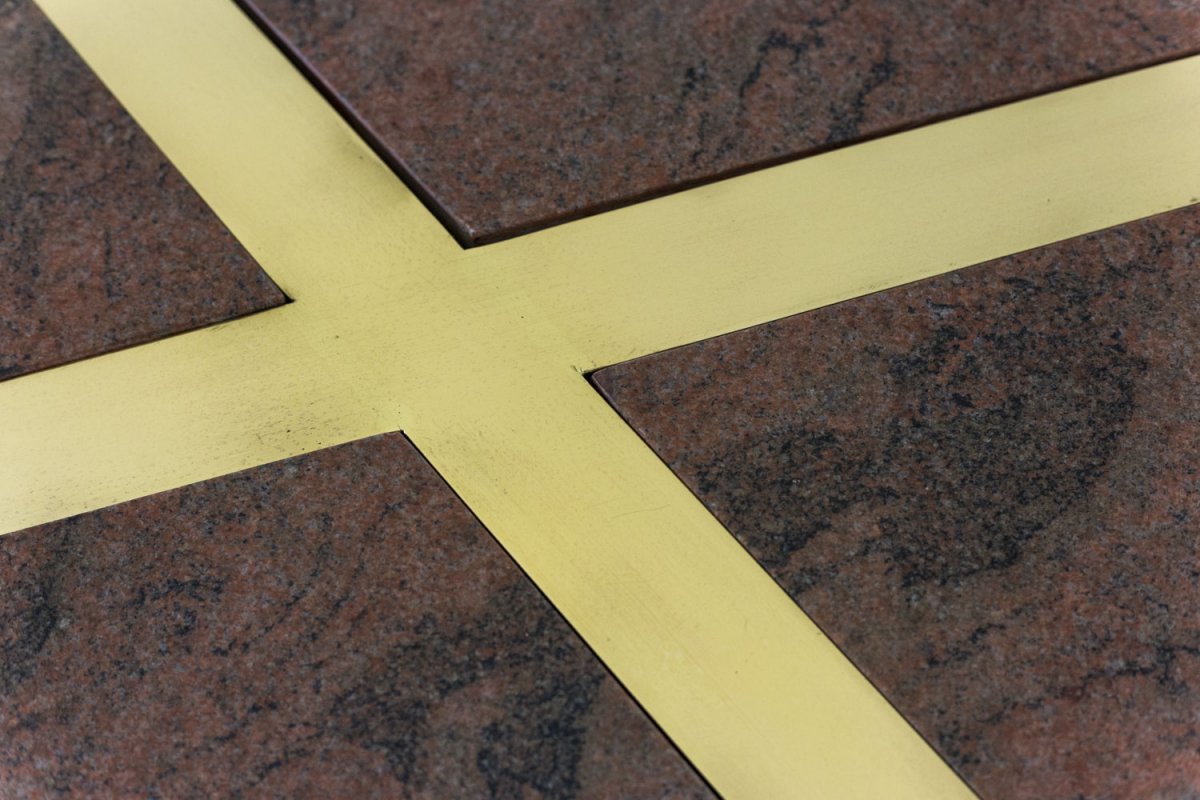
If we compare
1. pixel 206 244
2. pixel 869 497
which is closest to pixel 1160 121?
pixel 869 497

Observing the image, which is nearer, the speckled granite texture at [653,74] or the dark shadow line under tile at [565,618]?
the dark shadow line under tile at [565,618]

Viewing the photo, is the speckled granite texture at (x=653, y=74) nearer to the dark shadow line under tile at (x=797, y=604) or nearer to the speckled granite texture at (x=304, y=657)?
the dark shadow line under tile at (x=797, y=604)

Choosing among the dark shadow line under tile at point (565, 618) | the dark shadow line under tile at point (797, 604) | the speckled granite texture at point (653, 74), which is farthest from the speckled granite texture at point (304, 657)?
the speckled granite texture at point (653, 74)

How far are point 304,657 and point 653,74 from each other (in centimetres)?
91

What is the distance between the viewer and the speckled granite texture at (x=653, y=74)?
4.25 feet

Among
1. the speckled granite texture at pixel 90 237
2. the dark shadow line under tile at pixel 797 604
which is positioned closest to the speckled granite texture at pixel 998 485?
the dark shadow line under tile at pixel 797 604

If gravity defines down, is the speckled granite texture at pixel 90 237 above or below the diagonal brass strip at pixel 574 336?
above

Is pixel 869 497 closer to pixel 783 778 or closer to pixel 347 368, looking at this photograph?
pixel 783 778

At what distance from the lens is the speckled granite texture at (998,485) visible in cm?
105

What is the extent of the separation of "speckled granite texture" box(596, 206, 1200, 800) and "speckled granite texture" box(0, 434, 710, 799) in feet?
0.90

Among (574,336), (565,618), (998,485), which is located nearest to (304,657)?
(565,618)

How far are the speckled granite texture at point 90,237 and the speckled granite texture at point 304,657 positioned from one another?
0.24 meters

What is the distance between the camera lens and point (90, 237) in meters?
1.27

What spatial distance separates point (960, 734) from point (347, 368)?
0.85 m
